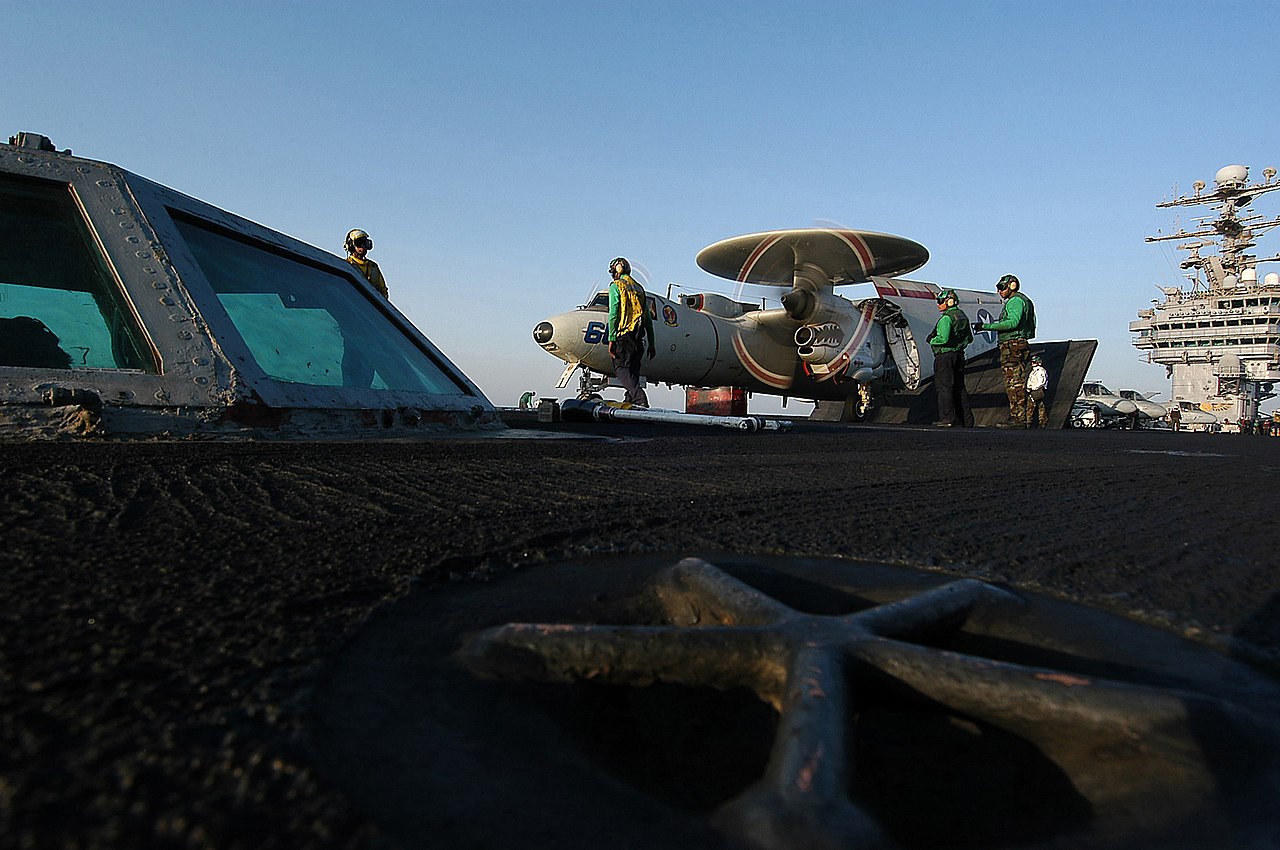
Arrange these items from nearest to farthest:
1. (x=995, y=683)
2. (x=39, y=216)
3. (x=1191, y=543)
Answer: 1. (x=995, y=683)
2. (x=1191, y=543)
3. (x=39, y=216)

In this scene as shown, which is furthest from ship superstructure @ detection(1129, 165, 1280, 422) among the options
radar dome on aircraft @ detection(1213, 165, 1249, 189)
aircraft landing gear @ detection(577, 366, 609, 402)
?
aircraft landing gear @ detection(577, 366, 609, 402)

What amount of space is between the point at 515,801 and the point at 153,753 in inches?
8.5

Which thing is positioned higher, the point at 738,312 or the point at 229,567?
the point at 738,312

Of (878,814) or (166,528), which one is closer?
(878,814)

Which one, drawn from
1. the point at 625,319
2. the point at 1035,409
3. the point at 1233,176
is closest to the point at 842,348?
the point at 1035,409

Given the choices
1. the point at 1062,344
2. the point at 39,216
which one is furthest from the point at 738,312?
the point at 39,216

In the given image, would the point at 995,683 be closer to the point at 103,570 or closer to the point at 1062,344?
the point at 103,570

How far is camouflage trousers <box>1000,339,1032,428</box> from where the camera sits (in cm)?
979

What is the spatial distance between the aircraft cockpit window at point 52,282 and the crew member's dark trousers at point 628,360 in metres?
5.36

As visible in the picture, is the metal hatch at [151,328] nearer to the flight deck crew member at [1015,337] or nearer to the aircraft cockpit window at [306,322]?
the aircraft cockpit window at [306,322]

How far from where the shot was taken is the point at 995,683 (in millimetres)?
555

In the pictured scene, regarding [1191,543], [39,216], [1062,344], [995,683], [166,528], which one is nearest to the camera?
[995,683]

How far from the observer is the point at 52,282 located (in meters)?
2.39

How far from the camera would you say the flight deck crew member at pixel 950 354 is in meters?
9.38
